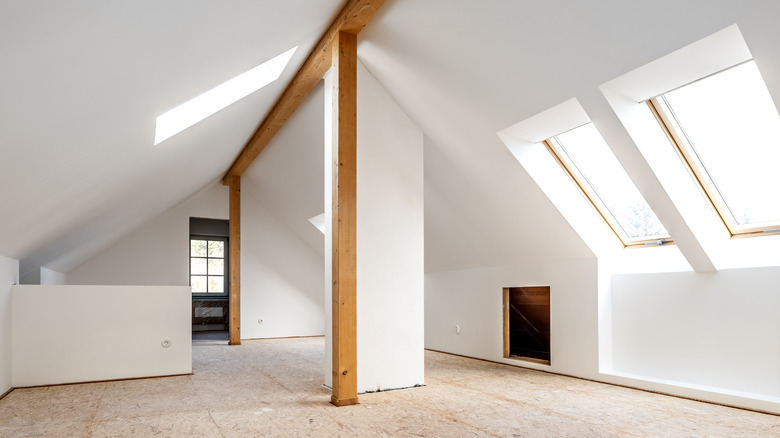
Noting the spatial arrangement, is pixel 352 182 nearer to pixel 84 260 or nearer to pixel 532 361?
pixel 532 361

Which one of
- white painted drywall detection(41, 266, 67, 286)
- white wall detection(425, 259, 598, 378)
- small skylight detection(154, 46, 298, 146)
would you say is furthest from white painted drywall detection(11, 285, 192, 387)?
white wall detection(425, 259, 598, 378)

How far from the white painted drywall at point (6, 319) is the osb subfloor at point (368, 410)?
0.17 m

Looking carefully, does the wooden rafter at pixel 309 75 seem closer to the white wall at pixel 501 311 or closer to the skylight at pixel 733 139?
the skylight at pixel 733 139

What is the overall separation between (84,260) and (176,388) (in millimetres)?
4629

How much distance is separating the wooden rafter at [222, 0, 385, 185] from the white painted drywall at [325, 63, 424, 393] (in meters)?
0.28

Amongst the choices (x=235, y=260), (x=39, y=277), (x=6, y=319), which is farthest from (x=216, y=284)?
(x=6, y=319)

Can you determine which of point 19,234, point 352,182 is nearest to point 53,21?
point 352,182

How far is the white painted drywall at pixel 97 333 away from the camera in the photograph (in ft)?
15.7

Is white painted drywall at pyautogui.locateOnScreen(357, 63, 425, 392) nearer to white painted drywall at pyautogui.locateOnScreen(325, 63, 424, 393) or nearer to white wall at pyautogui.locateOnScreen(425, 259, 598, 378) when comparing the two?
white painted drywall at pyautogui.locateOnScreen(325, 63, 424, 393)

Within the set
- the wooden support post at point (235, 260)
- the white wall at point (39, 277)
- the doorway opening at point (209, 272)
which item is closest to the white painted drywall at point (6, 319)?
the white wall at point (39, 277)

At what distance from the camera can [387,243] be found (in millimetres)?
4605

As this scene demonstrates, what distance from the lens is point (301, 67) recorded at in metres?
5.05

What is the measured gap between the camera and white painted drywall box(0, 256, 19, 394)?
4.35 metres

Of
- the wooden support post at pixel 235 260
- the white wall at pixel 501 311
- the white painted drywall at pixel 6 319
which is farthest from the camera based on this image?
the wooden support post at pixel 235 260
